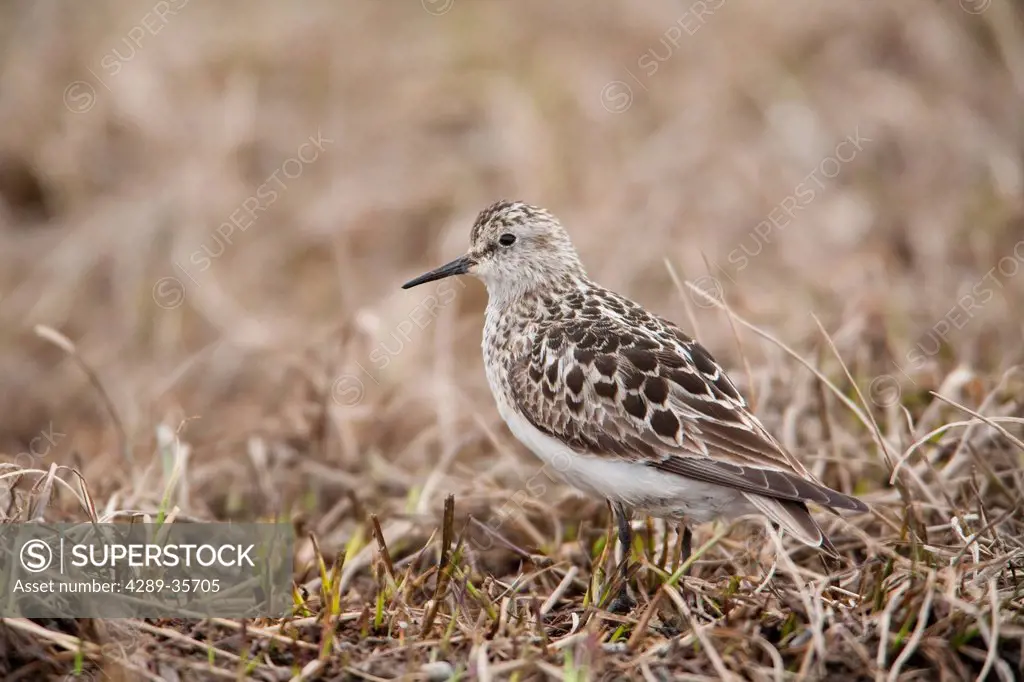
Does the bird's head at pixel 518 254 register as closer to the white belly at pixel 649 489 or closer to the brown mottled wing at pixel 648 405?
the brown mottled wing at pixel 648 405

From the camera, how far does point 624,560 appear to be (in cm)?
452

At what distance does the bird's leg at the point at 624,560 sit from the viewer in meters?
4.54

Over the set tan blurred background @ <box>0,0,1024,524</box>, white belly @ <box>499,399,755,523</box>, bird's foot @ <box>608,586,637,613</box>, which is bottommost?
bird's foot @ <box>608,586,637,613</box>

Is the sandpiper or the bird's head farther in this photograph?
the bird's head

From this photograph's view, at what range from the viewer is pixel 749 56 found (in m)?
11.6

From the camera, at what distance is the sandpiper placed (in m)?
4.38

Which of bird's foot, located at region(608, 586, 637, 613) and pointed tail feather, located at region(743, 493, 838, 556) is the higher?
pointed tail feather, located at region(743, 493, 838, 556)

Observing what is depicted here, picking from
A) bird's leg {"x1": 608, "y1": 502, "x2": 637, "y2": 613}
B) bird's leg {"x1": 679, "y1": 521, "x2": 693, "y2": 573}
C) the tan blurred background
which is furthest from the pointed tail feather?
the tan blurred background

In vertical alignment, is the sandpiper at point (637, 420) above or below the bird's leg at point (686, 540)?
above

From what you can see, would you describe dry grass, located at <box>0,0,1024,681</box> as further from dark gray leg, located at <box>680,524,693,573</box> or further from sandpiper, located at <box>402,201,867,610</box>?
sandpiper, located at <box>402,201,867,610</box>

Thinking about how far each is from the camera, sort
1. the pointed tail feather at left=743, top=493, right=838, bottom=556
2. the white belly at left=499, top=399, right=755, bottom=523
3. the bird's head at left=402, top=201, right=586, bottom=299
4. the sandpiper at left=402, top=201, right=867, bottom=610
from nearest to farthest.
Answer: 1. the pointed tail feather at left=743, top=493, right=838, bottom=556
2. the sandpiper at left=402, top=201, right=867, bottom=610
3. the white belly at left=499, top=399, right=755, bottom=523
4. the bird's head at left=402, top=201, right=586, bottom=299

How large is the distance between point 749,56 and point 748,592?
8.33 meters

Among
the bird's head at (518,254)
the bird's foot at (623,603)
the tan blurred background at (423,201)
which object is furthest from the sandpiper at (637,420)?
the tan blurred background at (423,201)

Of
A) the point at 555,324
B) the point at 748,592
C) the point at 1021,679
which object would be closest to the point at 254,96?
the point at 555,324
